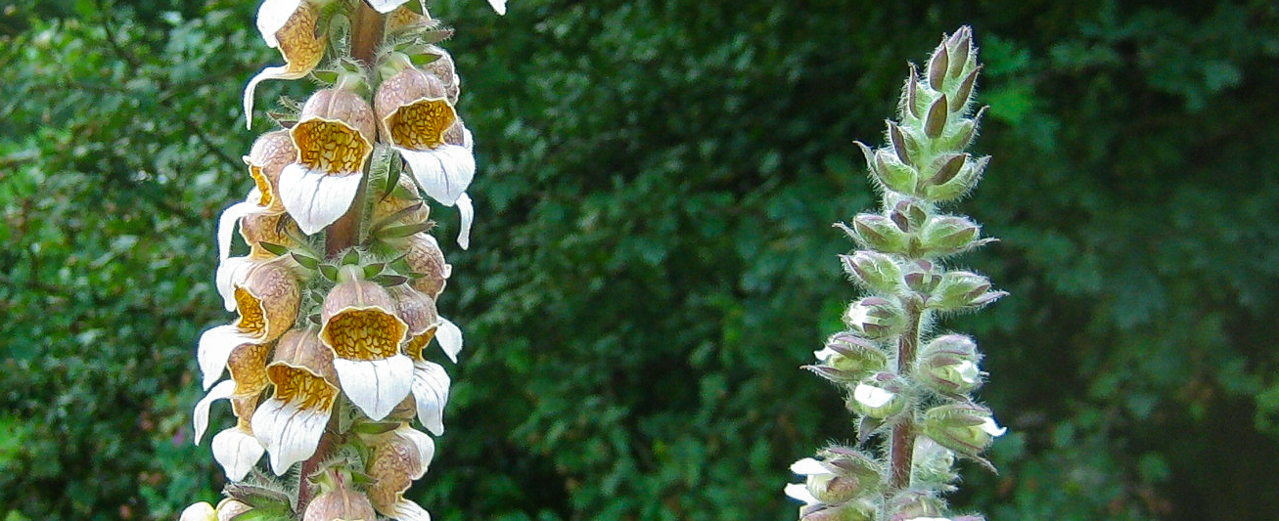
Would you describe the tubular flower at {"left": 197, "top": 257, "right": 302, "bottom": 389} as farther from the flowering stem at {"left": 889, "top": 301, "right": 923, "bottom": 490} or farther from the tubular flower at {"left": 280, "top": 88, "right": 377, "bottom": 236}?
the flowering stem at {"left": 889, "top": 301, "right": 923, "bottom": 490}

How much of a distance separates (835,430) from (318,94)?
121 inches

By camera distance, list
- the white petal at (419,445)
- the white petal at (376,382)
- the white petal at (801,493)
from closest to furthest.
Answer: the white petal at (376,382) < the white petal at (419,445) < the white petal at (801,493)

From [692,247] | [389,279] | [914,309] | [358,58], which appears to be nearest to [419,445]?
[389,279]

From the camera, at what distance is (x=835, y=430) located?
143 inches

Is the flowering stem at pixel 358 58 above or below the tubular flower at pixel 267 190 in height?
above

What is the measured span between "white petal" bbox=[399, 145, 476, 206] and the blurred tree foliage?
7.35 feet

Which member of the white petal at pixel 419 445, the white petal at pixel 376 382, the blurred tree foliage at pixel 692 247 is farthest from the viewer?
the blurred tree foliage at pixel 692 247

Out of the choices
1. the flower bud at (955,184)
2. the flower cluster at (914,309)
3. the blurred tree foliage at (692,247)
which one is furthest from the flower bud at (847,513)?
the blurred tree foliage at (692,247)

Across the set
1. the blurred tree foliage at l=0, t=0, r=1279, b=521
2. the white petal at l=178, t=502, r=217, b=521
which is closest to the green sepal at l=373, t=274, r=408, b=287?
the white petal at l=178, t=502, r=217, b=521

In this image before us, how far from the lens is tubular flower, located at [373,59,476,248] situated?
752 millimetres

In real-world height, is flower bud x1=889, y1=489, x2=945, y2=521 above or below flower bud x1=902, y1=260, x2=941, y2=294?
below

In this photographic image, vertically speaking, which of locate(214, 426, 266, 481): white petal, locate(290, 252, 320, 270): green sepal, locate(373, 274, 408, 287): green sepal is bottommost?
locate(214, 426, 266, 481): white petal

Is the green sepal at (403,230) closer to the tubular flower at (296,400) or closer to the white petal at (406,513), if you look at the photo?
the tubular flower at (296,400)

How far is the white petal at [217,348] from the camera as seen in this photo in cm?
77
